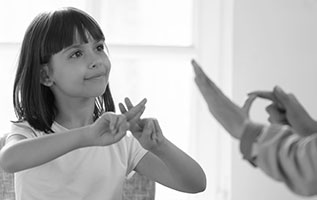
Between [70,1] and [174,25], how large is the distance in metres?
0.38

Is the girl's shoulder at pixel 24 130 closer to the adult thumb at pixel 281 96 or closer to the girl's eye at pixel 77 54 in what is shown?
the girl's eye at pixel 77 54

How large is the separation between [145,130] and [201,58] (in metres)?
0.91

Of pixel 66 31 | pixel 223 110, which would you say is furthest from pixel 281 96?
pixel 66 31

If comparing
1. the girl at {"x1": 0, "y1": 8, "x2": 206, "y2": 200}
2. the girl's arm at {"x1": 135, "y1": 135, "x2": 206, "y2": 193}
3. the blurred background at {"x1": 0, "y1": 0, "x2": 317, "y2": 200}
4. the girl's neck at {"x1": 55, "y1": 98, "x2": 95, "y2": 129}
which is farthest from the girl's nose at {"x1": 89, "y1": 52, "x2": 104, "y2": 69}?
the blurred background at {"x1": 0, "y1": 0, "x2": 317, "y2": 200}

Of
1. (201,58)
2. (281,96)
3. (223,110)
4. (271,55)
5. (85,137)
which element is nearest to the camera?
(223,110)

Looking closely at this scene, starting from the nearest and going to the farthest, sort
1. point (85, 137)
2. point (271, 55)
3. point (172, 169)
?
point (85, 137)
point (172, 169)
point (271, 55)

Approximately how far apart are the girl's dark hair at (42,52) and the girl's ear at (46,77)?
1cm

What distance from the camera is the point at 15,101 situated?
5.25 ft

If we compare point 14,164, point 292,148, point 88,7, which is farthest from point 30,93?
point 292,148

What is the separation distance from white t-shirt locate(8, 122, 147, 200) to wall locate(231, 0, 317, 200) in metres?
0.69

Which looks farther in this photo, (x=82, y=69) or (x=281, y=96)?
(x=82, y=69)

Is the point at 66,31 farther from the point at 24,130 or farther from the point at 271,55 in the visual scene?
the point at 271,55

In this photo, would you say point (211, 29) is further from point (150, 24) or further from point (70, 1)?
point (70, 1)

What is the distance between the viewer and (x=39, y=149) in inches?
53.0
